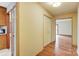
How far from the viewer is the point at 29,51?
166cm

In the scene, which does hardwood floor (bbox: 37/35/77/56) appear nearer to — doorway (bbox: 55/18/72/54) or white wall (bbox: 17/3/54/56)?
doorway (bbox: 55/18/72/54)

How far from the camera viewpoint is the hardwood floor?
5.81 ft

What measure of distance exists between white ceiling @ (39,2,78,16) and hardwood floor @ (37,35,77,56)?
1.58ft

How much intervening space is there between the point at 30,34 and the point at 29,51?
11.6 inches

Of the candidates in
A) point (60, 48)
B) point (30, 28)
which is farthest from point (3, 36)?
point (60, 48)

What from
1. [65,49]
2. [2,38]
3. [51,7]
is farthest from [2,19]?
[65,49]

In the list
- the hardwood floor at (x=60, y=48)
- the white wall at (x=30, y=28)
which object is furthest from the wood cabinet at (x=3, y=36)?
the hardwood floor at (x=60, y=48)

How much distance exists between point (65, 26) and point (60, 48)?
50 cm

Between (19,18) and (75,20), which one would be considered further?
(75,20)

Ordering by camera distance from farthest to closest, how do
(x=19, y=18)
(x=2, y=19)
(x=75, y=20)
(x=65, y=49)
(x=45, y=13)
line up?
(x=2, y=19) → (x=65, y=49) → (x=45, y=13) → (x=75, y=20) → (x=19, y=18)

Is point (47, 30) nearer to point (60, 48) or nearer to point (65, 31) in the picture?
point (65, 31)

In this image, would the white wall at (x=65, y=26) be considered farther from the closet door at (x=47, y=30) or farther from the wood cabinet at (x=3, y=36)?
the wood cabinet at (x=3, y=36)

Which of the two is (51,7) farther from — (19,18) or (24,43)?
(24,43)

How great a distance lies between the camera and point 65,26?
1.77 meters
